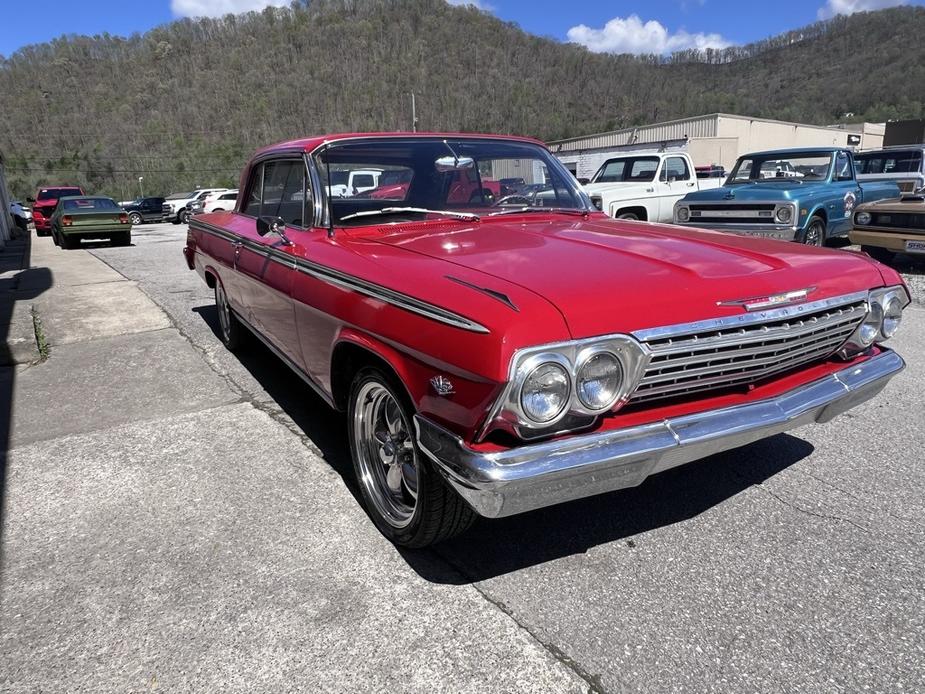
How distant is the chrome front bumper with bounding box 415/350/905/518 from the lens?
1867 mm

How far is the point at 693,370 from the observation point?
6.99ft

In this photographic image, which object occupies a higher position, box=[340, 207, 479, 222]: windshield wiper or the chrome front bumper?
box=[340, 207, 479, 222]: windshield wiper

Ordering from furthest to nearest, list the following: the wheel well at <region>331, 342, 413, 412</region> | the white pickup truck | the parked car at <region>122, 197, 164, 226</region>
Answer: the parked car at <region>122, 197, 164, 226</region> < the white pickup truck < the wheel well at <region>331, 342, 413, 412</region>

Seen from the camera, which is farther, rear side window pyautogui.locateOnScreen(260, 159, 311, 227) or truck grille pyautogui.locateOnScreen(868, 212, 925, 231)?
truck grille pyautogui.locateOnScreen(868, 212, 925, 231)

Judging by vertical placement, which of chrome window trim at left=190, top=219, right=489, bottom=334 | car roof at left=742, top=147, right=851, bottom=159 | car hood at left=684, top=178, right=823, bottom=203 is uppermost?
car roof at left=742, top=147, right=851, bottom=159

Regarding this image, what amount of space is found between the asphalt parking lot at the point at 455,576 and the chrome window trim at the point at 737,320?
0.91 meters

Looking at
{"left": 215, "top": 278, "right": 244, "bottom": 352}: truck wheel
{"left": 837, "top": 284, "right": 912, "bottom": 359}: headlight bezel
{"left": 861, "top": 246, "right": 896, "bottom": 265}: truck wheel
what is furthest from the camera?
{"left": 861, "top": 246, "right": 896, "bottom": 265}: truck wheel

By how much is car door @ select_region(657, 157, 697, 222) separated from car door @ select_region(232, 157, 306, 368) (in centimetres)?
885

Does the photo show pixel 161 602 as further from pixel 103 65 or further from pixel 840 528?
pixel 103 65

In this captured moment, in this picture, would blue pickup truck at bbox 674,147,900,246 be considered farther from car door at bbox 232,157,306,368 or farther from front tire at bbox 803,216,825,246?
car door at bbox 232,157,306,368

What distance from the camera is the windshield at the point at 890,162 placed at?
12008 millimetres

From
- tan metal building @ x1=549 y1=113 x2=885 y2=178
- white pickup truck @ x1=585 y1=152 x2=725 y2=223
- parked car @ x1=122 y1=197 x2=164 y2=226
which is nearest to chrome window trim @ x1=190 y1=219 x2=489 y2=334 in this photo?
white pickup truck @ x1=585 y1=152 x2=725 y2=223

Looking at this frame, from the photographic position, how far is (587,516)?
2727mm

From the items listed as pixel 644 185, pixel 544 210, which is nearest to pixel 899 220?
pixel 644 185
